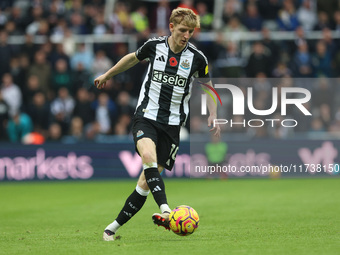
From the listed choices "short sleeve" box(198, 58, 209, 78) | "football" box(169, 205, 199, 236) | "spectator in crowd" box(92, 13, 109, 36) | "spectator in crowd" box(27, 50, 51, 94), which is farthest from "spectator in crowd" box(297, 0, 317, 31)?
"football" box(169, 205, 199, 236)

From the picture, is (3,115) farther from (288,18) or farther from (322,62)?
(322,62)

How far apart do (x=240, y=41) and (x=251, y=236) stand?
1291 centimetres

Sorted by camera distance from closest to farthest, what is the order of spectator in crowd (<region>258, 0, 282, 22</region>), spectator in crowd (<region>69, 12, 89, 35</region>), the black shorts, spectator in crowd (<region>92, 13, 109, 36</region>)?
the black shorts → spectator in crowd (<region>92, 13, 109, 36</region>) → spectator in crowd (<region>69, 12, 89, 35</region>) → spectator in crowd (<region>258, 0, 282, 22</region>)

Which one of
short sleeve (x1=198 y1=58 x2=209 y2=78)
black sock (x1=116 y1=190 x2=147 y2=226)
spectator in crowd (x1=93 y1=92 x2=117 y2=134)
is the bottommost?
spectator in crowd (x1=93 y1=92 x2=117 y2=134)

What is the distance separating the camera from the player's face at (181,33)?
8.40 metres

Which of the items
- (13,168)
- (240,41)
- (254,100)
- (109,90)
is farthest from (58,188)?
(240,41)

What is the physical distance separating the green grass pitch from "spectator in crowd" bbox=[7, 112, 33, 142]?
1641mm

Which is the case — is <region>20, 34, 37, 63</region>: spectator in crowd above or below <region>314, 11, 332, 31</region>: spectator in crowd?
below

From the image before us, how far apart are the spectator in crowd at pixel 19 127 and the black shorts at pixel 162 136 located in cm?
1135

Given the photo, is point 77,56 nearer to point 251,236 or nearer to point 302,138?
point 302,138

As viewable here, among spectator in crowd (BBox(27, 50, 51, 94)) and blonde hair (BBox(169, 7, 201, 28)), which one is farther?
spectator in crowd (BBox(27, 50, 51, 94))

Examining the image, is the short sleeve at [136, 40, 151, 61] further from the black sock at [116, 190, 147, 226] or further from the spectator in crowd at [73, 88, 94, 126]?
the spectator in crowd at [73, 88, 94, 126]

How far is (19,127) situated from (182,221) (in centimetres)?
1240

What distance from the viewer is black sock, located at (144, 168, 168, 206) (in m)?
8.30
